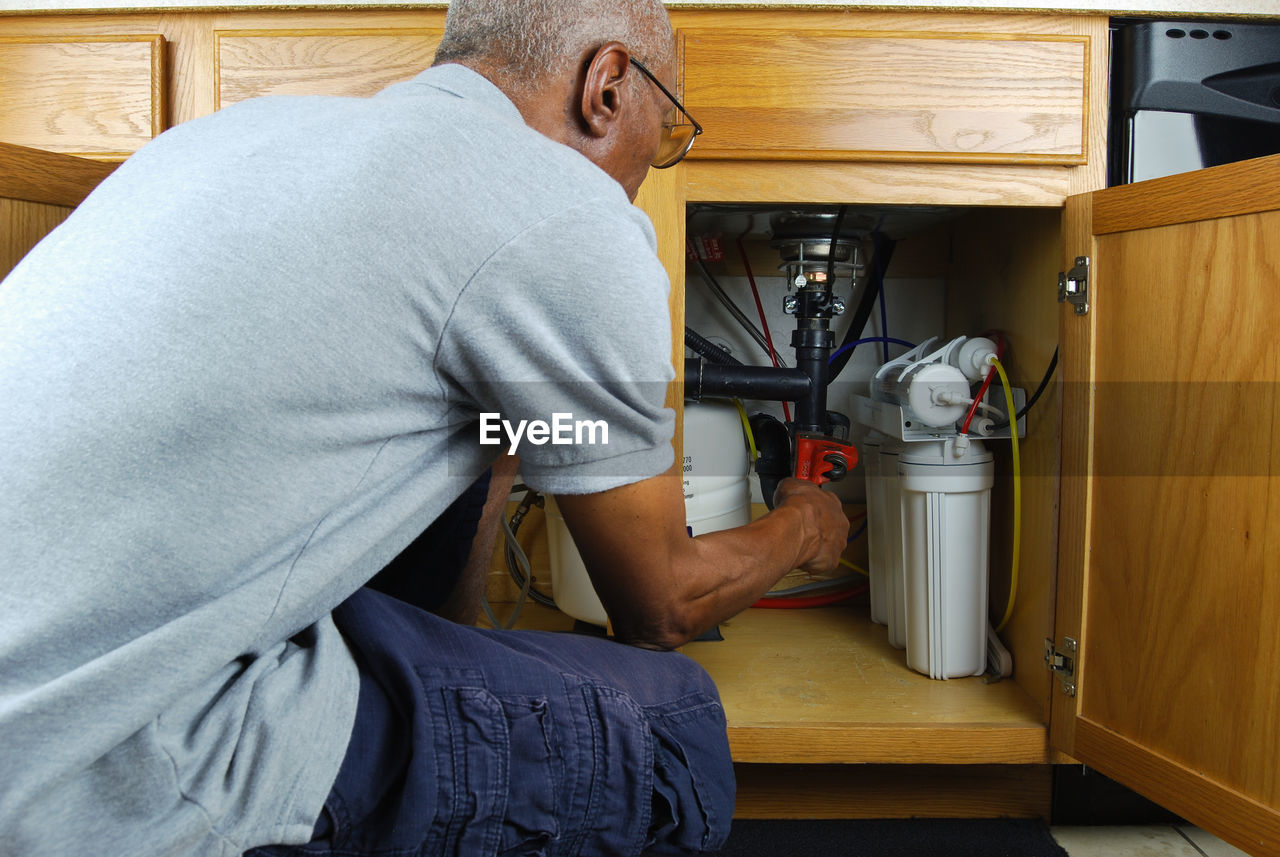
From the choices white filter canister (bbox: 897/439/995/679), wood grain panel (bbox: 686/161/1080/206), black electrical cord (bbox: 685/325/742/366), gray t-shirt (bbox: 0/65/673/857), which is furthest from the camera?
black electrical cord (bbox: 685/325/742/366)

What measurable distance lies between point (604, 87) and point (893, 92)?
0.43 meters

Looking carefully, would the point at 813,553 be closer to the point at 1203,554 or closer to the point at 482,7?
the point at 1203,554

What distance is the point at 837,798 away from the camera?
1125mm

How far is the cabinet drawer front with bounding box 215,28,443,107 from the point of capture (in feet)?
3.22

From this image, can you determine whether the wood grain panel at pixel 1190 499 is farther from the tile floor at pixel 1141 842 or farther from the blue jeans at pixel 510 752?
the blue jeans at pixel 510 752

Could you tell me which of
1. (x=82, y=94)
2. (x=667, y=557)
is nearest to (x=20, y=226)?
(x=82, y=94)

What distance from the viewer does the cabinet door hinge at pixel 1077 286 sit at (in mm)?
922

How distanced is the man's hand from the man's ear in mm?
396

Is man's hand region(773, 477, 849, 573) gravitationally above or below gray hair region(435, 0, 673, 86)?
below

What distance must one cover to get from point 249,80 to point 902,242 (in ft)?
3.15

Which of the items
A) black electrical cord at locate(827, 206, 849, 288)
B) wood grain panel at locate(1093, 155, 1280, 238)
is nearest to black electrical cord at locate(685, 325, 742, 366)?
black electrical cord at locate(827, 206, 849, 288)

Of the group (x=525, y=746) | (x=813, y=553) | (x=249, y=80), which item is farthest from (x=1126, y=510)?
(x=249, y=80)

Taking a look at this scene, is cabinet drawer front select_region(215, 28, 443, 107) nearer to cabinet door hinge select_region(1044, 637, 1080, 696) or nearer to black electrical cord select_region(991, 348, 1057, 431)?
black electrical cord select_region(991, 348, 1057, 431)

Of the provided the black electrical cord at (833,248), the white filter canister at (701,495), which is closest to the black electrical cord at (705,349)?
the white filter canister at (701,495)
